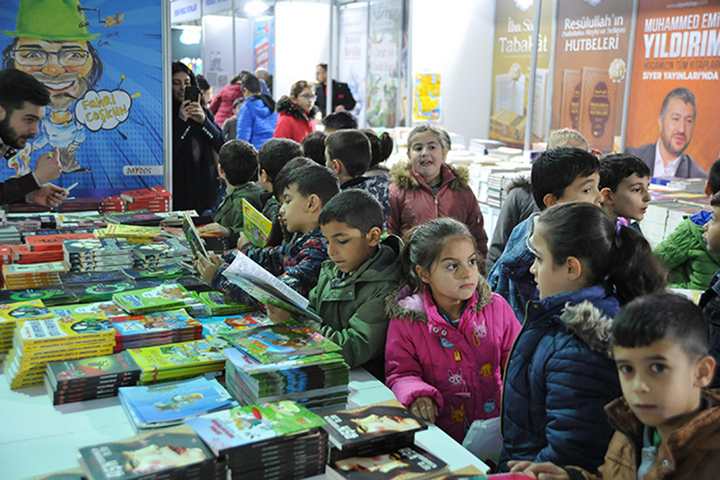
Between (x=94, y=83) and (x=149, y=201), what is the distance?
72 centimetres

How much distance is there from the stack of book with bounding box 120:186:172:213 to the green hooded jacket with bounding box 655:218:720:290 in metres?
2.66

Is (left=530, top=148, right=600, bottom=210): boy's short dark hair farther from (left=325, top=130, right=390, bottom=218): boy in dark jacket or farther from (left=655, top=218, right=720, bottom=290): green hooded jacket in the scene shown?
(left=325, top=130, right=390, bottom=218): boy in dark jacket

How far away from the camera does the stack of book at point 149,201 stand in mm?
4289

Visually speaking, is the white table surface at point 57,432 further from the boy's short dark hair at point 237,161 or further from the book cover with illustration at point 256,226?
the boy's short dark hair at point 237,161

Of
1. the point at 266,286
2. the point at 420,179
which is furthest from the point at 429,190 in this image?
the point at 266,286

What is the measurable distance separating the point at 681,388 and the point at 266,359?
106cm

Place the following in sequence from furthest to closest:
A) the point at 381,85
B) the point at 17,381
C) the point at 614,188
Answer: the point at 381,85 → the point at 614,188 → the point at 17,381

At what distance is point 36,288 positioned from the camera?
2.88m

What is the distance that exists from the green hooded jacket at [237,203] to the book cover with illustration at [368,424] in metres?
2.45

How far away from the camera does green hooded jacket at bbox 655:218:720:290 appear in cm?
362

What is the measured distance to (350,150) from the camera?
397cm

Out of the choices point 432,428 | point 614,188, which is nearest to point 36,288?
point 432,428

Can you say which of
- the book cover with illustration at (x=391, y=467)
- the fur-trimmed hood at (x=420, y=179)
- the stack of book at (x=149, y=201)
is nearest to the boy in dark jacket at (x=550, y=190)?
the fur-trimmed hood at (x=420, y=179)

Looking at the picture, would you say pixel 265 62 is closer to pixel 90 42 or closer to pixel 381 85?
pixel 381 85
